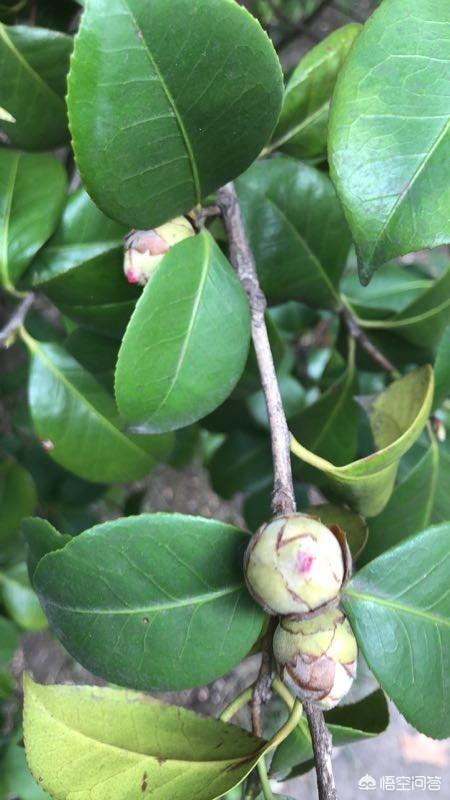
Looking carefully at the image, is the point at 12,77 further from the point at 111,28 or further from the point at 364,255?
the point at 364,255

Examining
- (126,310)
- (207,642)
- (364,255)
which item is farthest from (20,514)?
(364,255)

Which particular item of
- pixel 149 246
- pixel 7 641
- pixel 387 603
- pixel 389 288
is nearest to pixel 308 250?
pixel 149 246

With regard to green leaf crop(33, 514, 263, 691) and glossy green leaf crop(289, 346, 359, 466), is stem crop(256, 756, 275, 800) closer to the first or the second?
green leaf crop(33, 514, 263, 691)

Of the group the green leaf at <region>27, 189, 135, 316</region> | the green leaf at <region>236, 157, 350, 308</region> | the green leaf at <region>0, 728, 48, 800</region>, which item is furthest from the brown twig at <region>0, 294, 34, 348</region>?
the green leaf at <region>0, 728, 48, 800</region>

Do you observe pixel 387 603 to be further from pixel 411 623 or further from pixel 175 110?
pixel 175 110

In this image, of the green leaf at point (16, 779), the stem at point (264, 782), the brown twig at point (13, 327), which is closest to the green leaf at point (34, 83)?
the brown twig at point (13, 327)
